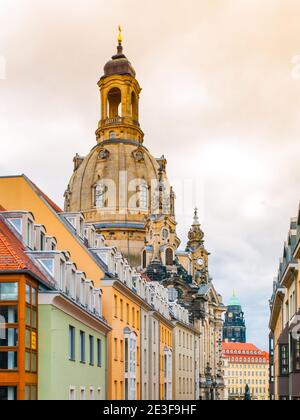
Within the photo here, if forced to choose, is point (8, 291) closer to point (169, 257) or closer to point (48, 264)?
point (48, 264)

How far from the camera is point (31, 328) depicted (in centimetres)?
2709

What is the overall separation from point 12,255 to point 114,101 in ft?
390

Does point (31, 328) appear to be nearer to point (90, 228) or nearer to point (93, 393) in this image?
point (93, 393)

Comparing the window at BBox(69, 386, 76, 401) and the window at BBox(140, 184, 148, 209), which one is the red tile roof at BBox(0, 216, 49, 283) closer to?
the window at BBox(69, 386, 76, 401)

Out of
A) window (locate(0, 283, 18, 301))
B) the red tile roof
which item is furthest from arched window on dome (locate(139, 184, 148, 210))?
window (locate(0, 283, 18, 301))

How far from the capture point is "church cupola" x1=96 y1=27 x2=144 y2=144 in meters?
137

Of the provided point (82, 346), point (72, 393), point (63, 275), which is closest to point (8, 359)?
point (63, 275)

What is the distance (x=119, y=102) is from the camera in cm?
14362

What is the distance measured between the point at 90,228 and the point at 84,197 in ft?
271

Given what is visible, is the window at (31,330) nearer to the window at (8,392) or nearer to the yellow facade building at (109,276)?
the window at (8,392)

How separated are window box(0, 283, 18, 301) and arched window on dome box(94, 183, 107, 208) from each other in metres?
101

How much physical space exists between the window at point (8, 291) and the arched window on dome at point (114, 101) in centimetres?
11719

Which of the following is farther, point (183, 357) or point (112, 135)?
point (112, 135)
